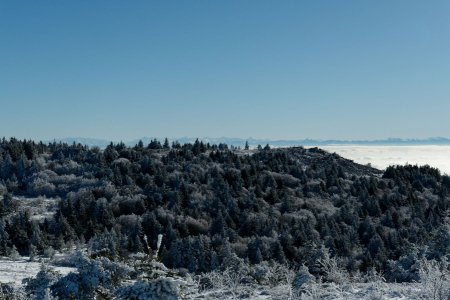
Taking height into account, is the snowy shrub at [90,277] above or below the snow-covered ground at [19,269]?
above

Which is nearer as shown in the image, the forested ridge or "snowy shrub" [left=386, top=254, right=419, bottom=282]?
"snowy shrub" [left=386, top=254, right=419, bottom=282]

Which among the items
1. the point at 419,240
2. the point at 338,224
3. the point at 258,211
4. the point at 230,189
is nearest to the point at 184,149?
the point at 230,189

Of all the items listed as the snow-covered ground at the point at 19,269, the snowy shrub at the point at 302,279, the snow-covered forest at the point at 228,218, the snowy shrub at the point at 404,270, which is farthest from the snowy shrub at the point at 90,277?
the snowy shrub at the point at 404,270

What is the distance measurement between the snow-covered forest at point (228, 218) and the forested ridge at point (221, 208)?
0.26m

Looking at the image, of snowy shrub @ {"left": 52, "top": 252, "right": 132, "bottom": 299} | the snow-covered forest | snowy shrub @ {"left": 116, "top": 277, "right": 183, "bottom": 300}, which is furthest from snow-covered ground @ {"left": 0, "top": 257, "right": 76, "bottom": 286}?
snowy shrub @ {"left": 116, "top": 277, "right": 183, "bottom": 300}

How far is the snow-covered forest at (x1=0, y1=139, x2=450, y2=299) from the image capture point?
44.6 meters

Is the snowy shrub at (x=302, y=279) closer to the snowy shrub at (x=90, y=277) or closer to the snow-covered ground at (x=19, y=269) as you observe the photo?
the snowy shrub at (x=90, y=277)

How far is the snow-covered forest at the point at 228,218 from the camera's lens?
44625 millimetres

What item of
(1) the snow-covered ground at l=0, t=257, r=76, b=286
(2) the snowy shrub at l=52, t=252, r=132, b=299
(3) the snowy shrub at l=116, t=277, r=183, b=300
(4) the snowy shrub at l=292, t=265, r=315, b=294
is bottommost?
(1) the snow-covered ground at l=0, t=257, r=76, b=286

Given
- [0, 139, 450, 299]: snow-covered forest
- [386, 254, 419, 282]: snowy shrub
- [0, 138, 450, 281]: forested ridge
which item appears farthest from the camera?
[0, 138, 450, 281]: forested ridge

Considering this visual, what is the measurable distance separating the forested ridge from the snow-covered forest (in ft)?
0.86

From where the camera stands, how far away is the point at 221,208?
84.9 meters

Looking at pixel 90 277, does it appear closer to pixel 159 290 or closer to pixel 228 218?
pixel 159 290

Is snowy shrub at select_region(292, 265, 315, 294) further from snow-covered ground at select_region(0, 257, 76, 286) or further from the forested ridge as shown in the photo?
the forested ridge
